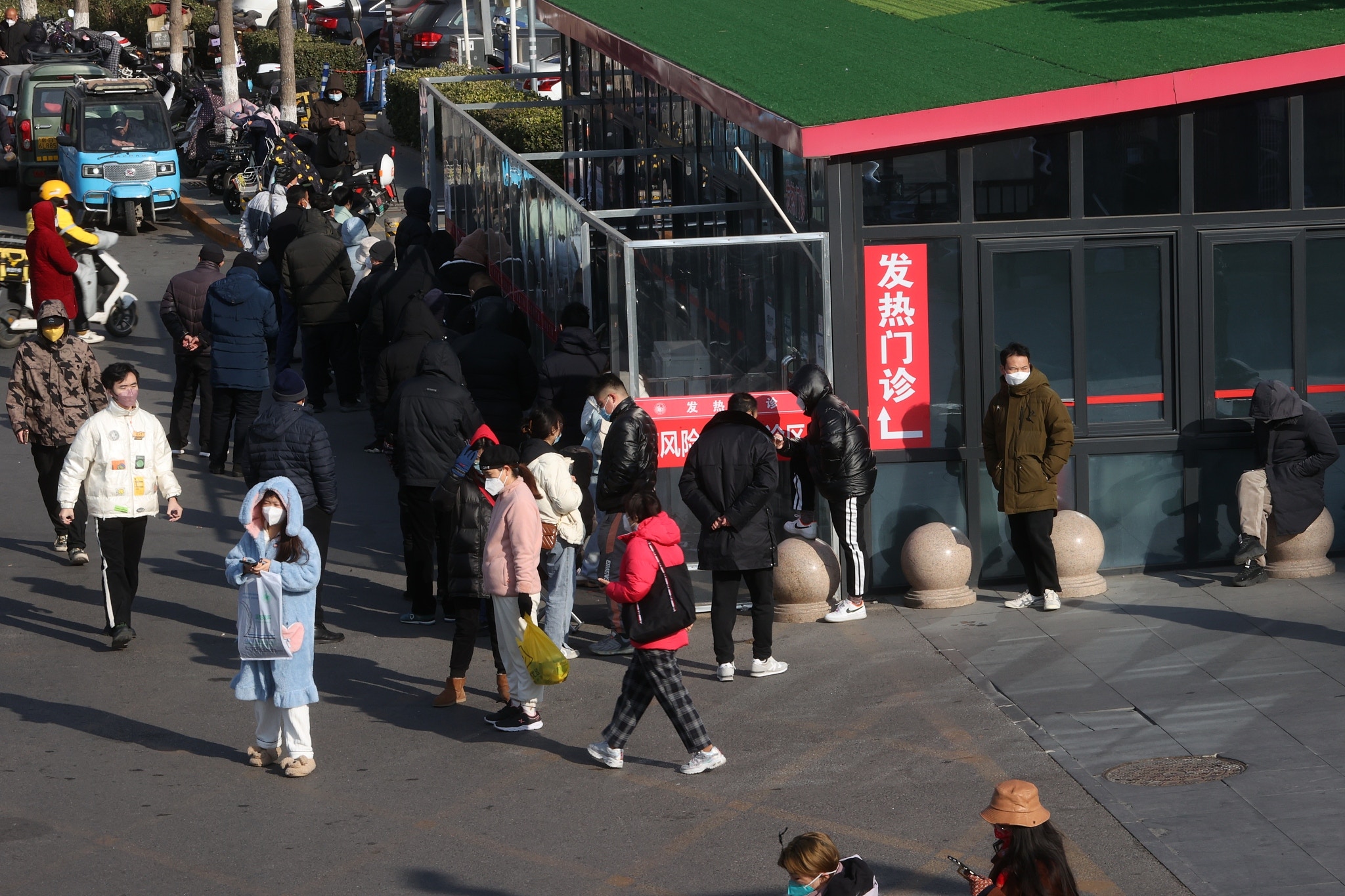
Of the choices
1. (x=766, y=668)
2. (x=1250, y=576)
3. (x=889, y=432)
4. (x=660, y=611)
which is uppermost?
(x=889, y=432)

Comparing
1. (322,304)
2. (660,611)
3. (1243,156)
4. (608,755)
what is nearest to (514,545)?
(660,611)

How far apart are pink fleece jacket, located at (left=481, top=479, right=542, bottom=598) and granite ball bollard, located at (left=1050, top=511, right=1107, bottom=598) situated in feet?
12.6

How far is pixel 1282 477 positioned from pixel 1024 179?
8.49 ft

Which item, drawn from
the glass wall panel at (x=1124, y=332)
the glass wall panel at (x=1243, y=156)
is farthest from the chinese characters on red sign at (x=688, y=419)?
the glass wall panel at (x=1243, y=156)

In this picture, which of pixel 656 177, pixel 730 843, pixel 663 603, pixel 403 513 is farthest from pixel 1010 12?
pixel 730 843

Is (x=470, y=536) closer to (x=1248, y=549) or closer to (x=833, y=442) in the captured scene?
(x=833, y=442)

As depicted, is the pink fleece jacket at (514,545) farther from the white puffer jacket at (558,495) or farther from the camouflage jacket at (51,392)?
the camouflage jacket at (51,392)

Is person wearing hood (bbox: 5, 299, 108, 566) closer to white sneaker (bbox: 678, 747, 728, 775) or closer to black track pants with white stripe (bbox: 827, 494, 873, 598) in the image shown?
black track pants with white stripe (bbox: 827, 494, 873, 598)

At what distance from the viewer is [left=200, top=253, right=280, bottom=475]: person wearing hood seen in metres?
13.7

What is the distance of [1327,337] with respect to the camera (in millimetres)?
11281

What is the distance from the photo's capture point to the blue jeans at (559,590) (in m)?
9.51

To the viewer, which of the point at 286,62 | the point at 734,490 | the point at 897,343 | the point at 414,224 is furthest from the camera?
the point at 286,62

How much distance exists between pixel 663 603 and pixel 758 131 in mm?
3874

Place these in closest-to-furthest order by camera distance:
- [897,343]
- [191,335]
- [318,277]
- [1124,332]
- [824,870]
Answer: [824,870] → [897,343] → [1124,332] → [191,335] → [318,277]
